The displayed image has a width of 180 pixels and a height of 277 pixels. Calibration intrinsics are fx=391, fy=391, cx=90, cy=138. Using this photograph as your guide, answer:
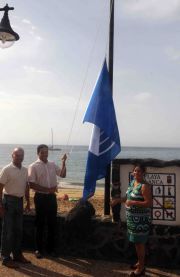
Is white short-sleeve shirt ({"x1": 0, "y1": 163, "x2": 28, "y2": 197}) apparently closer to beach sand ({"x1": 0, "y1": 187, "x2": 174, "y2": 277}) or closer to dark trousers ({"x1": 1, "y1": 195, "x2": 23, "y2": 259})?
dark trousers ({"x1": 1, "y1": 195, "x2": 23, "y2": 259})

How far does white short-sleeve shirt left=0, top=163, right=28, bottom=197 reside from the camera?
6535mm

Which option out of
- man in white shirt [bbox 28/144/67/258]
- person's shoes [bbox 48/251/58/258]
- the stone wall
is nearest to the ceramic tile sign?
the stone wall

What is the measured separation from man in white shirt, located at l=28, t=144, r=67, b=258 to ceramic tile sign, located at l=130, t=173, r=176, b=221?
1.73 metres

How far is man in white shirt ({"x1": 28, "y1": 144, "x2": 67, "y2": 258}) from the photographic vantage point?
271 inches

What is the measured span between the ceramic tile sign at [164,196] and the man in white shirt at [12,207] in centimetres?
231

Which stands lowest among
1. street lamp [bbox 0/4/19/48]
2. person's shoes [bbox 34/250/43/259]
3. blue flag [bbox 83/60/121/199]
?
person's shoes [bbox 34/250/43/259]

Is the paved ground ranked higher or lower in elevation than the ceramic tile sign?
lower

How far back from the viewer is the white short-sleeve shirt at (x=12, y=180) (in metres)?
6.54

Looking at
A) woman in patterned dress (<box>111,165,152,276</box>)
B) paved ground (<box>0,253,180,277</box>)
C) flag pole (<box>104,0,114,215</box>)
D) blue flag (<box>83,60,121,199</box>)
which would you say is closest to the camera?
woman in patterned dress (<box>111,165,152,276</box>)

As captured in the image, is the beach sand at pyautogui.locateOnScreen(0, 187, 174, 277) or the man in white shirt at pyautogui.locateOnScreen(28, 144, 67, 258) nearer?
the beach sand at pyautogui.locateOnScreen(0, 187, 174, 277)

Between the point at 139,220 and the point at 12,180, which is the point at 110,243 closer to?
the point at 139,220

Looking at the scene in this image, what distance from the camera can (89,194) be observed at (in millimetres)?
7340

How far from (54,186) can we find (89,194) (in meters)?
0.73

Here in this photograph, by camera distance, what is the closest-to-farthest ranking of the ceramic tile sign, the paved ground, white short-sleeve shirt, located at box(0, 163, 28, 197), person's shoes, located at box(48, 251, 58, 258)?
the paved ground, white short-sleeve shirt, located at box(0, 163, 28, 197), the ceramic tile sign, person's shoes, located at box(48, 251, 58, 258)
